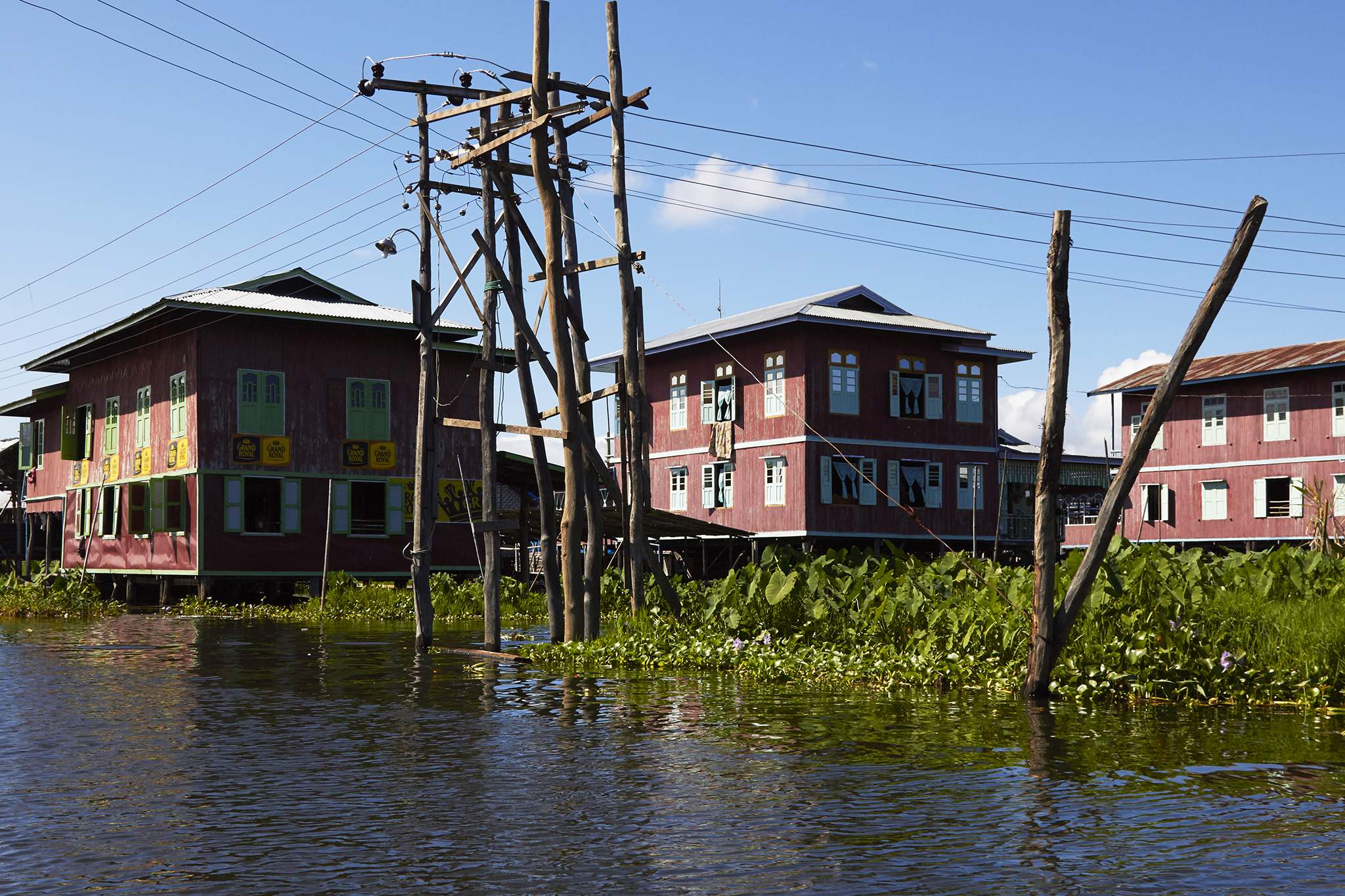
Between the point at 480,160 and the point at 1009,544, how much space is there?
107ft

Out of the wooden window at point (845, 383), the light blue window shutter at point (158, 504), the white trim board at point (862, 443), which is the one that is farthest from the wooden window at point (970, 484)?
the light blue window shutter at point (158, 504)

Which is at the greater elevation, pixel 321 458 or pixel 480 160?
pixel 480 160

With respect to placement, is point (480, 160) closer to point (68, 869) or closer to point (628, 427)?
point (628, 427)

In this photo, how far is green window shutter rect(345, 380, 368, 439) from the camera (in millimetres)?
35500

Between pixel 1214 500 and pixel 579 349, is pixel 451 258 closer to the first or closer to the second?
pixel 579 349

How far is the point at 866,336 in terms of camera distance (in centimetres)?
4144

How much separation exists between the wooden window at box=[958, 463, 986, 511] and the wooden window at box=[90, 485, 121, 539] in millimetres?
25137

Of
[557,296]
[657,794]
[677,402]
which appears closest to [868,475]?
[677,402]

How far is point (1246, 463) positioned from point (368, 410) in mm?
28931

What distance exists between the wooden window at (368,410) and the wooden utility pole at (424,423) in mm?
15460

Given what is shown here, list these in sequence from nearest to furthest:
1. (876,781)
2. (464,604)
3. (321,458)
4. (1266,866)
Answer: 1. (1266,866)
2. (876,781)
3. (464,604)
4. (321,458)

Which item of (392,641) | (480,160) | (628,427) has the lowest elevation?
(392,641)

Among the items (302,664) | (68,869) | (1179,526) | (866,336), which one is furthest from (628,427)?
(1179,526)

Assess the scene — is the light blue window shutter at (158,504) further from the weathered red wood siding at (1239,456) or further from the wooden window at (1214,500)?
the wooden window at (1214,500)
